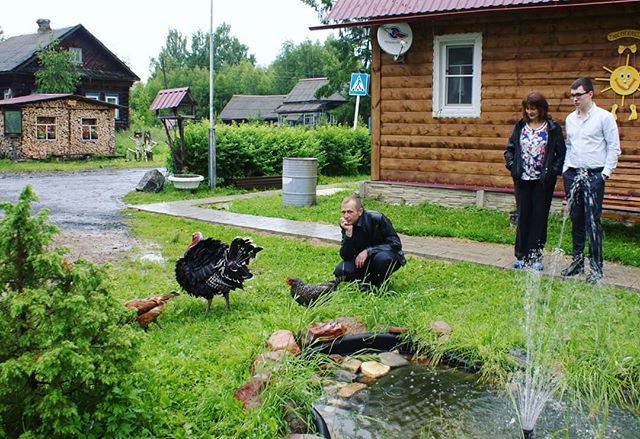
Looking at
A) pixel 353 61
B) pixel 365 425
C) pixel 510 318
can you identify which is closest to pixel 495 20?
pixel 510 318

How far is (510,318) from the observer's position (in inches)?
223

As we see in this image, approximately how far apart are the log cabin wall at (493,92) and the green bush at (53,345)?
26.9 feet

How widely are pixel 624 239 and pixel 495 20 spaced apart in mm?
4470

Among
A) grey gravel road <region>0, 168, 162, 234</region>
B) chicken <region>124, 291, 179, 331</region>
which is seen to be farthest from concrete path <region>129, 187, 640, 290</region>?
chicken <region>124, 291, 179, 331</region>

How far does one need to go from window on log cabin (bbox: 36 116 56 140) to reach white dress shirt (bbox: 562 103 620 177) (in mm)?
26272

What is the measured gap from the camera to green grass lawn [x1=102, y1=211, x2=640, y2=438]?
383 cm

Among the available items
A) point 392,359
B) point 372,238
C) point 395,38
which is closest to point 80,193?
point 395,38

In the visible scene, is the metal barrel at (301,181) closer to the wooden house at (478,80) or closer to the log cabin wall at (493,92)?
the wooden house at (478,80)

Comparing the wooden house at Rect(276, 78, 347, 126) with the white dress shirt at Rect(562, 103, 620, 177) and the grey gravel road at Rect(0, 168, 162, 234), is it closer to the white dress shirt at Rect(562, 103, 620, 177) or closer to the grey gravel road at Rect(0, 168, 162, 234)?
the grey gravel road at Rect(0, 168, 162, 234)

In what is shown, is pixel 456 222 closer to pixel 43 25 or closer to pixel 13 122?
pixel 13 122

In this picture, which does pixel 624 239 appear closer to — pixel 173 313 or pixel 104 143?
pixel 173 313

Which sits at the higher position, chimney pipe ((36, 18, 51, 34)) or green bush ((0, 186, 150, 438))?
chimney pipe ((36, 18, 51, 34))

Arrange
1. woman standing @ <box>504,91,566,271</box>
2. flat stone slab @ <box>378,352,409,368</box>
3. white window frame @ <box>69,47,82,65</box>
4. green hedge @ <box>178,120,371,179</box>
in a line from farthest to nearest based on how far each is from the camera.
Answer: white window frame @ <box>69,47,82,65</box> < green hedge @ <box>178,120,371,179</box> < woman standing @ <box>504,91,566,271</box> < flat stone slab @ <box>378,352,409,368</box>

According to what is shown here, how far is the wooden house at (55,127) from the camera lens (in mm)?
28375
